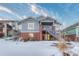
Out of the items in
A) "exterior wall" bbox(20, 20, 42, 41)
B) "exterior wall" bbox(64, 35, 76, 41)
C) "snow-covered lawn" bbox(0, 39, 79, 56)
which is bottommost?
"snow-covered lawn" bbox(0, 39, 79, 56)

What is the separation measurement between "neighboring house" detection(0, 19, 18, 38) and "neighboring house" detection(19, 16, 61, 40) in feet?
0.17

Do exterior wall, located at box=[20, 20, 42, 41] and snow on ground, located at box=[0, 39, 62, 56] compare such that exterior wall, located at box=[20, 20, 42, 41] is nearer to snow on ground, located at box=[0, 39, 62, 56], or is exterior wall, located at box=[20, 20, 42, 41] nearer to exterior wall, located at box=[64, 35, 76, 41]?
snow on ground, located at box=[0, 39, 62, 56]

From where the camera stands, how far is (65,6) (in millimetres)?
1456

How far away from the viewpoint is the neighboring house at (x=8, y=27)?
145 centimetres

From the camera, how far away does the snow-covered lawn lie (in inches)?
56.8

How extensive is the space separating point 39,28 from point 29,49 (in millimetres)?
198

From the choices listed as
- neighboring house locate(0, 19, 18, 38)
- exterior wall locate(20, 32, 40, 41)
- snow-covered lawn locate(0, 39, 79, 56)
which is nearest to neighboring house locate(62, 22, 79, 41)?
snow-covered lawn locate(0, 39, 79, 56)

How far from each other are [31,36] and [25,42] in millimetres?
72

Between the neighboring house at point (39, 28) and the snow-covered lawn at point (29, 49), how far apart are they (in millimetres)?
51

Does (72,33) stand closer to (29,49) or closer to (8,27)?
(29,49)

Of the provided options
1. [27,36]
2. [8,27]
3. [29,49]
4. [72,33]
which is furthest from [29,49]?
[72,33]

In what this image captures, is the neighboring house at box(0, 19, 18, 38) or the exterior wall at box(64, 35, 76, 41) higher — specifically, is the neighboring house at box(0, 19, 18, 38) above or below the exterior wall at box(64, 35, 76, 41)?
above

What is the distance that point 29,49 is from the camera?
145 cm

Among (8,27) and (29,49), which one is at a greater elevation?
(8,27)
